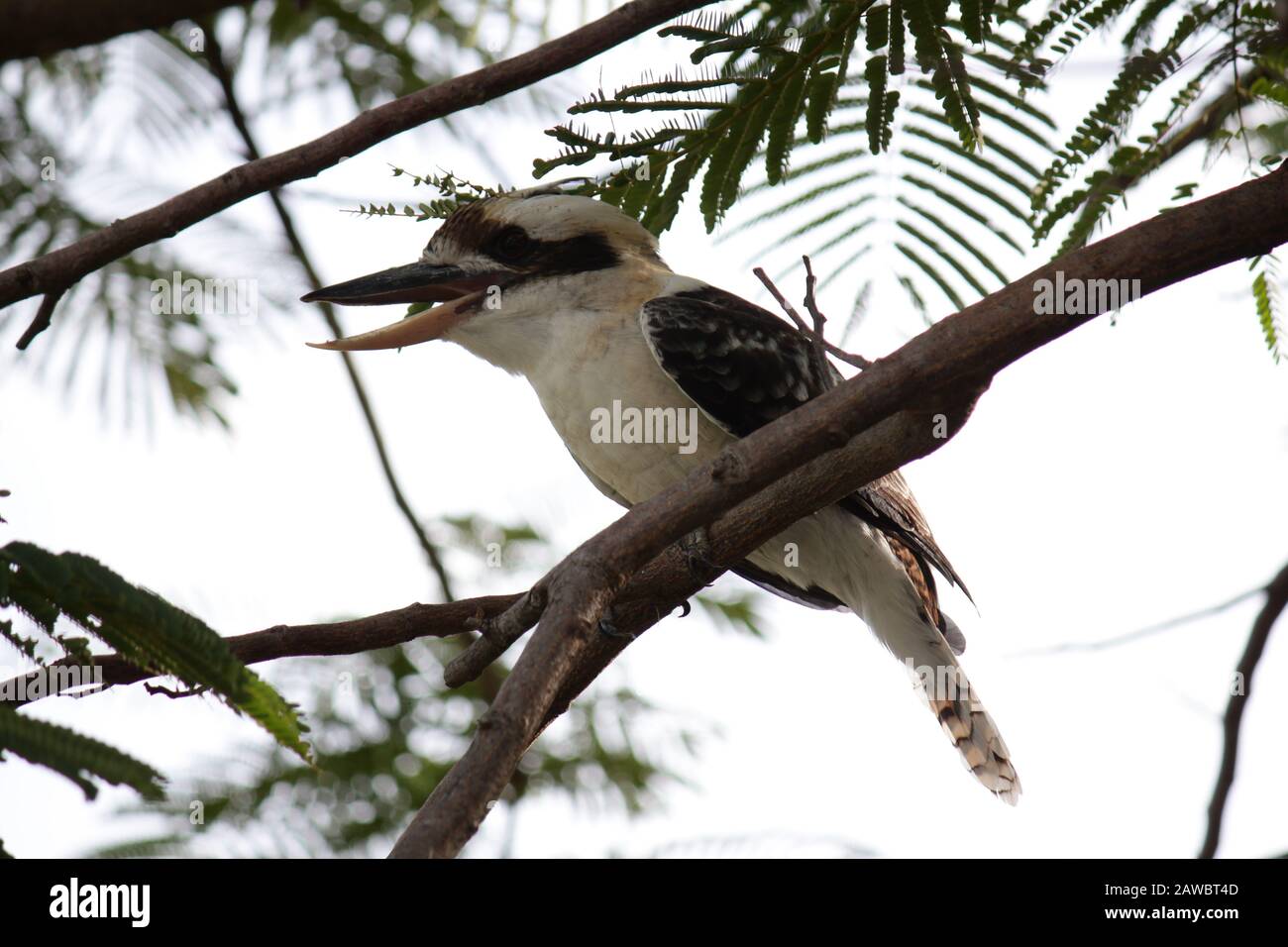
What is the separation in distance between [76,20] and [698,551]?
1609 mm

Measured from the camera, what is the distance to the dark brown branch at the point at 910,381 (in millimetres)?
2277

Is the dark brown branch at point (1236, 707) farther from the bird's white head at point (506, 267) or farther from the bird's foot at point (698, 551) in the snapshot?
the bird's white head at point (506, 267)

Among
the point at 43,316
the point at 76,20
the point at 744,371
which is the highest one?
the point at 76,20

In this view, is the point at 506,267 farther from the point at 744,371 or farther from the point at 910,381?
the point at 910,381

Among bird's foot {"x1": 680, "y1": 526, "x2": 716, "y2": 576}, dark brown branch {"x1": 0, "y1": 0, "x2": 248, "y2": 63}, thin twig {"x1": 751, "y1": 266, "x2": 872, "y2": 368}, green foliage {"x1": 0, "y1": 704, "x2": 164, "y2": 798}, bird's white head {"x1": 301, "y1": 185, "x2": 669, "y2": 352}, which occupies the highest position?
bird's white head {"x1": 301, "y1": 185, "x2": 669, "y2": 352}

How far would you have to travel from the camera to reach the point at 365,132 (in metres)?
2.73

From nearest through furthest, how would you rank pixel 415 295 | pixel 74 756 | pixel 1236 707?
pixel 74 756
pixel 1236 707
pixel 415 295

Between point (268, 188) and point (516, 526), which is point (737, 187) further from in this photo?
point (516, 526)

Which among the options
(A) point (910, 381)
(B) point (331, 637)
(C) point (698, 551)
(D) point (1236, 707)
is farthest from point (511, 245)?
(D) point (1236, 707)

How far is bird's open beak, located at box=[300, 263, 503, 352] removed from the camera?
12.9ft

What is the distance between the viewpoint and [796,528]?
4.08 m

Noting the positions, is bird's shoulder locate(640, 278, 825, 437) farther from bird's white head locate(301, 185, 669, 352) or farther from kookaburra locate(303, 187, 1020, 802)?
bird's white head locate(301, 185, 669, 352)

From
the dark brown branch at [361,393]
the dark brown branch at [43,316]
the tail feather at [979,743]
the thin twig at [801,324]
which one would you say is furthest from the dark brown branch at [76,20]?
the tail feather at [979,743]

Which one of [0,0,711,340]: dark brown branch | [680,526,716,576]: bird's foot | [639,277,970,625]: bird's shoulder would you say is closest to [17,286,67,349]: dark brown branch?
[0,0,711,340]: dark brown branch
